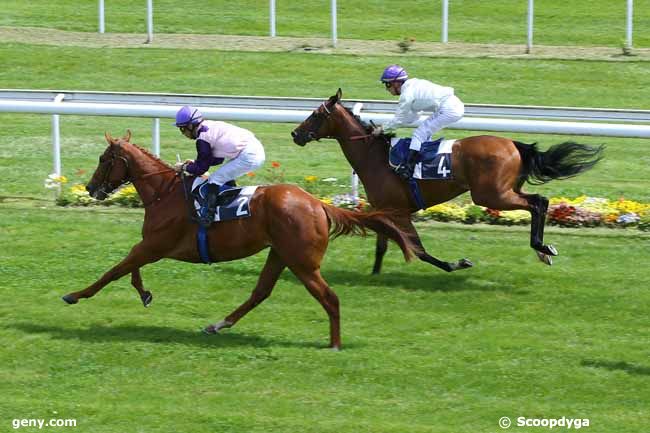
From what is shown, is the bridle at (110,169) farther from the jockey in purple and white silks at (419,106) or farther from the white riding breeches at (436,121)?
the white riding breeches at (436,121)

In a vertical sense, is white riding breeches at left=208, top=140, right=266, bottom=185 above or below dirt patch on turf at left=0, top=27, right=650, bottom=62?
below

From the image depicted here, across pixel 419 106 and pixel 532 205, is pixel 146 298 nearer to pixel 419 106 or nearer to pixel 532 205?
pixel 419 106

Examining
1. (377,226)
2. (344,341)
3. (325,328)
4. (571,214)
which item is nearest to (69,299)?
(325,328)

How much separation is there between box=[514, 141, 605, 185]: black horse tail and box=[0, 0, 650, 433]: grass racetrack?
31.9 inches

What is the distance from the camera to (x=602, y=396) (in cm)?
809

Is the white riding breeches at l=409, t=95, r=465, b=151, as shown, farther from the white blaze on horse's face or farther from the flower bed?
the white blaze on horse's face

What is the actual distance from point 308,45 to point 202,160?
12390 millimetres

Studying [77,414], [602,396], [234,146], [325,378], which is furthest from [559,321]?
[77,414]

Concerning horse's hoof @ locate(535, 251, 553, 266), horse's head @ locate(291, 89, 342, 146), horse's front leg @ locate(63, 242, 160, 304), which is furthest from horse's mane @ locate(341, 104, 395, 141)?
horse's front leg @ locate(63, 242, 160, 304)

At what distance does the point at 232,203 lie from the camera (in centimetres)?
925

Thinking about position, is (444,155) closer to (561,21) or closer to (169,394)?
(169,394)

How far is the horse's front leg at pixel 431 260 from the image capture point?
10.6 metres

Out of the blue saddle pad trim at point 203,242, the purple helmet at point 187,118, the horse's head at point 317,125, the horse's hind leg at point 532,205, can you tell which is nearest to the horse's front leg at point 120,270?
the blue saddle pad trim at point 203,242

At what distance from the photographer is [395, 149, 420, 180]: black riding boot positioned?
10969 mm
